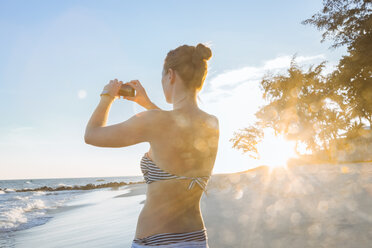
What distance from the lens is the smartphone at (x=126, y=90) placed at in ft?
6.87

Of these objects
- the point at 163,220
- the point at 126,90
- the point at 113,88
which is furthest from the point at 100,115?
the point at 163,220

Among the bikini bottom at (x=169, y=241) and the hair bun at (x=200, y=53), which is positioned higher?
the hair bun at (x=200, y=53)

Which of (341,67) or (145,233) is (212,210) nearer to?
(145,233)

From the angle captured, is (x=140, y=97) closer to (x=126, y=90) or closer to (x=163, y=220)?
(x=126, y=90)

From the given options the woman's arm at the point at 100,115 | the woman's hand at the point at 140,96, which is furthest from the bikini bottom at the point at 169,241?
the woman's hand at the point at 140,96

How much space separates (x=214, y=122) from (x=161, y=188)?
0.65m

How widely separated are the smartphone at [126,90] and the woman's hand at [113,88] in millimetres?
95

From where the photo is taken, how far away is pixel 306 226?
A: 5781 mm

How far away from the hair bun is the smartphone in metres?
0.57

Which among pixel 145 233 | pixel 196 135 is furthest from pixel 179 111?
pixel 145 233

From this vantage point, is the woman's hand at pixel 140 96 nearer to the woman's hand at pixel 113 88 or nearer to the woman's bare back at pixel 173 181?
the woman's hand at pixel 113 88

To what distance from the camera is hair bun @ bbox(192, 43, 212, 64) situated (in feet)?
6.21

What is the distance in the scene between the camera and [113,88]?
1.91 meters

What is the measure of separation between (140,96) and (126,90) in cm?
21
